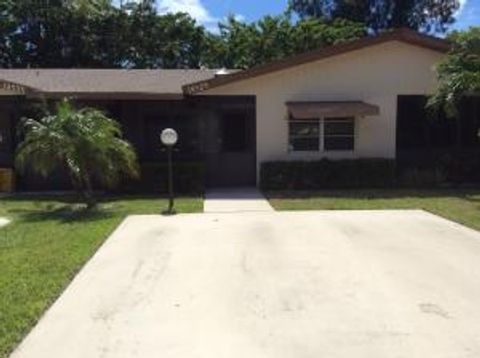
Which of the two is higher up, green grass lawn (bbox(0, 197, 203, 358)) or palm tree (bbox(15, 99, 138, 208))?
palm tree (bbox(15, 99, 138, 208))

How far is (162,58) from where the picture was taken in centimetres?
3862

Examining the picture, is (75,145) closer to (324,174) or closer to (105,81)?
(324,174)

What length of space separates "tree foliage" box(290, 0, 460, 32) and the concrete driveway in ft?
120

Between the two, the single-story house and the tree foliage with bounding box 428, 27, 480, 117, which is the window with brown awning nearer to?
the single-story house

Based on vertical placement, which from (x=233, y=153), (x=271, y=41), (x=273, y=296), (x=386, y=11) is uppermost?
(x=386, y=11)

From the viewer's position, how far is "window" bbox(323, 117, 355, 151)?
18641mm

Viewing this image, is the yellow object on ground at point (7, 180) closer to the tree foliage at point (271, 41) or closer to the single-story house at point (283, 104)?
the single-story house at point (283, 104)

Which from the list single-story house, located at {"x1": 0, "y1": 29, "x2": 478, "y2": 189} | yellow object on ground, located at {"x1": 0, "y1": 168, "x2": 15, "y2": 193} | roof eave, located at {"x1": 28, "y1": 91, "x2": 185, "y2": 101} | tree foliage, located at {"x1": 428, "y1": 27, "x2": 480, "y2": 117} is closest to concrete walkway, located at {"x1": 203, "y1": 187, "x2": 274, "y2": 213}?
single-story house, located at {"x1": 0, "y1": 29, "x2": 478, "y2": 189}

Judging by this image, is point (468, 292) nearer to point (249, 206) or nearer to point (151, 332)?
point (151, 332)

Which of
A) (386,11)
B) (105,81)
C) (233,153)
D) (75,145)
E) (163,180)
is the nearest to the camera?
(75,145)

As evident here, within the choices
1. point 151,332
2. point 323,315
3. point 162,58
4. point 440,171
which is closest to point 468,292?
point 323,315

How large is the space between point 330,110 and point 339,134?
134cm

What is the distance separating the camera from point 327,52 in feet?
58.8

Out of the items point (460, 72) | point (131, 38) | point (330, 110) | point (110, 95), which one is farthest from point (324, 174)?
point (131, 38)
